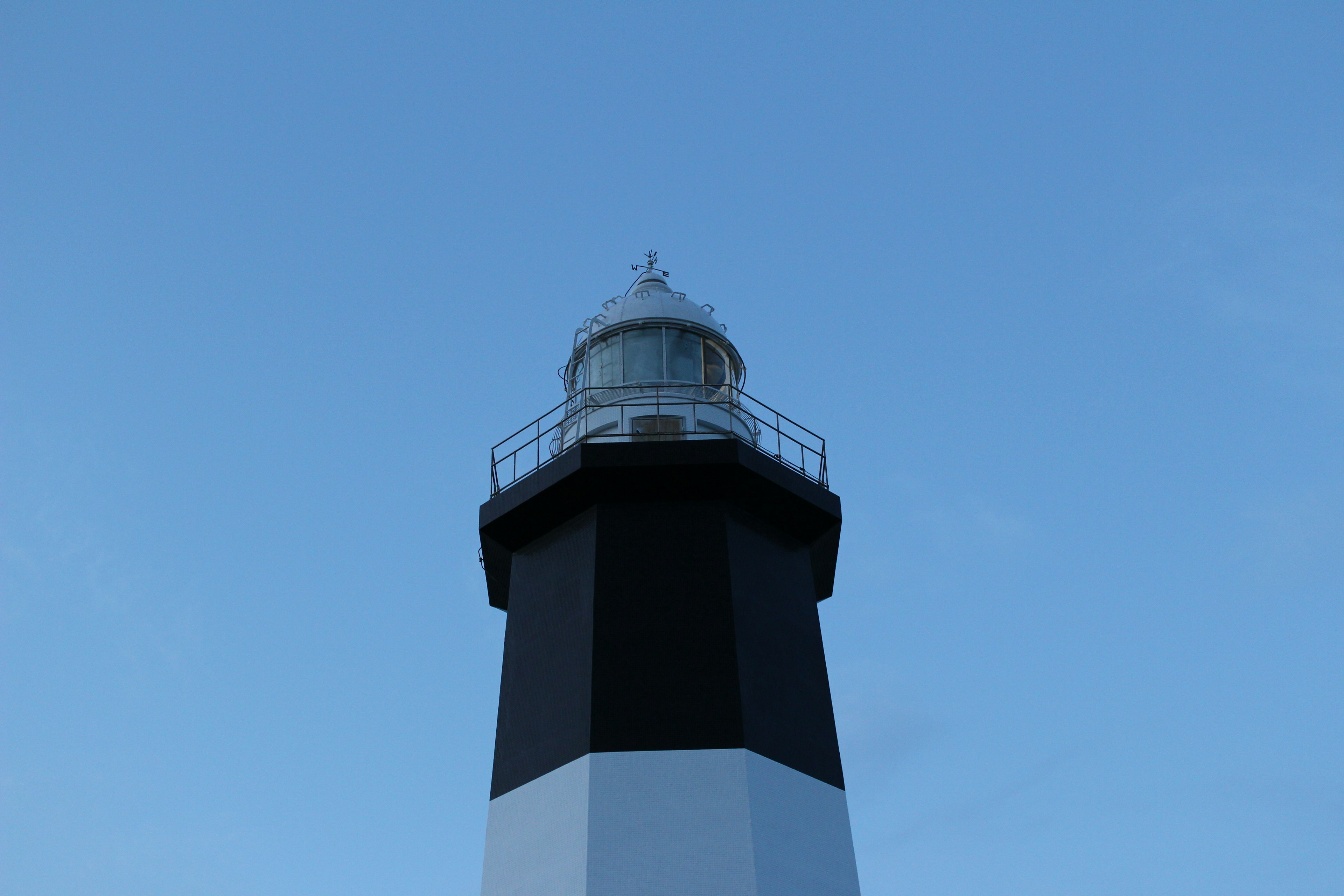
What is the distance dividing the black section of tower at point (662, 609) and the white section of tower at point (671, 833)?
275mm

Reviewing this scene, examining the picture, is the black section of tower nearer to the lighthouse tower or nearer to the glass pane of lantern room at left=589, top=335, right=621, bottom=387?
the lighthouse tower

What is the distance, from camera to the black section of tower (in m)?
14.7

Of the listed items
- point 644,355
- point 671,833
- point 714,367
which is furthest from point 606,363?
point 671,833

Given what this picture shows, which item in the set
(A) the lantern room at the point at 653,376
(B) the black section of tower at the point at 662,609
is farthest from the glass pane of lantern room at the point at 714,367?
(B) the black section of tower at the point at 662,609

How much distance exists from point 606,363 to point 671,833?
23.6ft

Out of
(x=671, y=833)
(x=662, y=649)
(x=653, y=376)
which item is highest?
(x=653, y=376)

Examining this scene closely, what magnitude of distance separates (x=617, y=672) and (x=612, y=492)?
2.44 m

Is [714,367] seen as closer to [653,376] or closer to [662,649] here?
[653,376]

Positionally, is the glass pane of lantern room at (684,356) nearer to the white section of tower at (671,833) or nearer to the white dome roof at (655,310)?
the white dome roof at (655,310)

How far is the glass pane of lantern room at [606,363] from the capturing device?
17953 mm

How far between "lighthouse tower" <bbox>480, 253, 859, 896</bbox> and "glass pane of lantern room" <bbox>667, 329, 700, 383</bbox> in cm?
3

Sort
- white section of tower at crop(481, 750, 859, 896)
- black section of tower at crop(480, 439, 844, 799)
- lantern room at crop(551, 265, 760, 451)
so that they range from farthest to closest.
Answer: lantern room at crop(551, 265, 760, 451), black section of tower at crop(480, 439, 844, 799), white section of tower at crop(481, 750, 859, 896)

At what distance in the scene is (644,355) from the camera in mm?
17984

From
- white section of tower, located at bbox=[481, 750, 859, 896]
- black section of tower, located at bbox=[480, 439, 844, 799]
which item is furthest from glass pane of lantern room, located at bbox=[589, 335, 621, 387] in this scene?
white section of tower, located at bbox=[481, 750, 859, 896]
